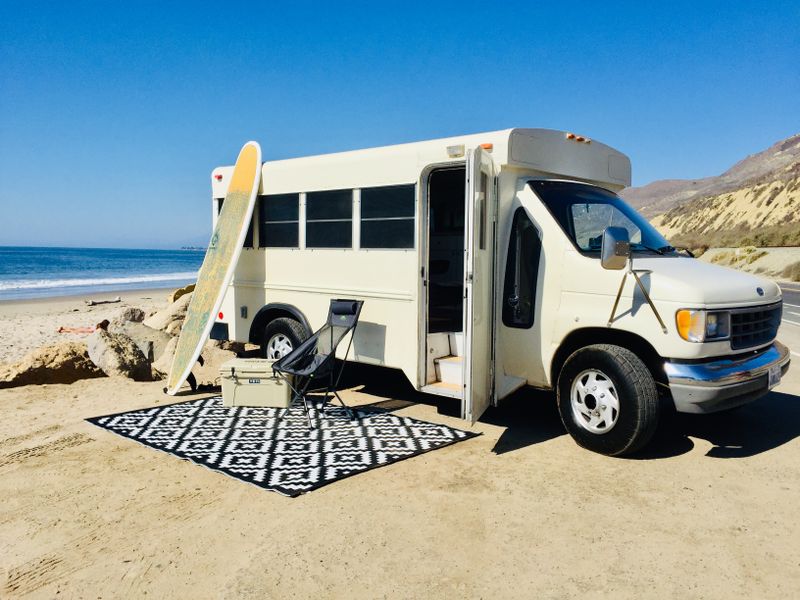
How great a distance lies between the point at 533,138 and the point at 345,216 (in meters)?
2.27

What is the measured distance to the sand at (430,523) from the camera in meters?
3.50

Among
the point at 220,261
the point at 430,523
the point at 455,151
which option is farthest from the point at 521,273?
the point at 220,261

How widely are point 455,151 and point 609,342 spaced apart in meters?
2.27

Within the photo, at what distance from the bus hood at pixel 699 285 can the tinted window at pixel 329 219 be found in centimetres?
315

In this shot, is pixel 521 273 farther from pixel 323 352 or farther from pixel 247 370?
pixel 247 370

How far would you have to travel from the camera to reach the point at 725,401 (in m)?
5.10

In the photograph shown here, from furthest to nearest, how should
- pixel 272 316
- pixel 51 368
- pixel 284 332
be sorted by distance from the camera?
pixel 272 316
pixel 51 368
pixel 284 332

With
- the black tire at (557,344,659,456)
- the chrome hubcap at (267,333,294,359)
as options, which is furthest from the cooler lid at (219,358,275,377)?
the black tire at (557,344,659,456)

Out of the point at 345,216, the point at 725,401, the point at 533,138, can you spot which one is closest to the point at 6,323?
the point at 345,216

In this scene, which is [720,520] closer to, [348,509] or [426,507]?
[426,507]

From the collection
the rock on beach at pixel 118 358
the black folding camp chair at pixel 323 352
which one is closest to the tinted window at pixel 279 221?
the black folding camp chair at pixel 323 352

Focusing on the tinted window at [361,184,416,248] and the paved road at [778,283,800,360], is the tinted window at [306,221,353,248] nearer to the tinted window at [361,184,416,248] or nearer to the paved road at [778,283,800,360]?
the tinted window at [361,184,416,248]

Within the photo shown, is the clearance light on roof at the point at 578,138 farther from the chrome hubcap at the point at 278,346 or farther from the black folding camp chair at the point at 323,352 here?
the chrome hubcap at the point at 278,346

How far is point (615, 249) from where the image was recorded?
511cm
